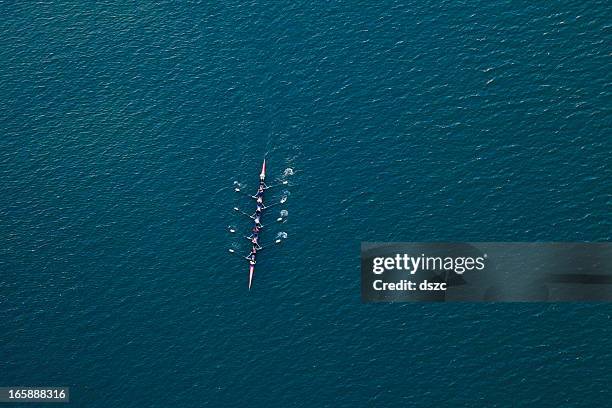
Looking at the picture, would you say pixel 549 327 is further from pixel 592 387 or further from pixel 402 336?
pixel 402 336

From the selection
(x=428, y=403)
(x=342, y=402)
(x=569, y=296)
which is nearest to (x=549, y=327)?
(x=569, y=296)

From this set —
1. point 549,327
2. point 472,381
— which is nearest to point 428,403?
point 472,381

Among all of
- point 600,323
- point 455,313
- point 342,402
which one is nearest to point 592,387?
point 600,323

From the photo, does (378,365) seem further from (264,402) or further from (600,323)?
(600,323)

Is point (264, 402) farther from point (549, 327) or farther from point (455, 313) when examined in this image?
point (549, 327)

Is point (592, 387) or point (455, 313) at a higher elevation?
point (455, 313)

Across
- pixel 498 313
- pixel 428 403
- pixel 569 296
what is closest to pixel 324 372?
pixel 428 403

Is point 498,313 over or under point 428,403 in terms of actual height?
over
